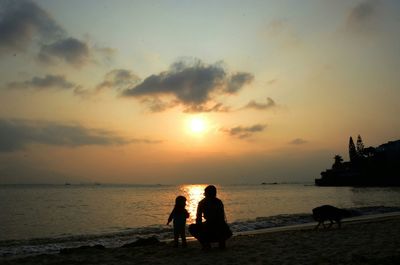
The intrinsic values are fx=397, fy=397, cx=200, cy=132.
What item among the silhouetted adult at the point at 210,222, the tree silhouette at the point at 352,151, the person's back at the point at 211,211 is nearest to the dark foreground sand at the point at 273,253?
the silhouetted adult at the point at 210,222

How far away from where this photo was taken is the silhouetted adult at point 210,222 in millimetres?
12203

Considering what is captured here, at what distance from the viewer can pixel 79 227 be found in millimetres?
32438

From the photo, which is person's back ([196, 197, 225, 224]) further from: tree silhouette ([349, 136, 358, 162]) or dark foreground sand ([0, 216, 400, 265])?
tree silhouette ([349, 136, 358, 162])

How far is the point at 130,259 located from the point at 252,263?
13.1ft

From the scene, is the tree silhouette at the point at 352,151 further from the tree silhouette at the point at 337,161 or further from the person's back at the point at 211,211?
the person's back at the point at 211,211

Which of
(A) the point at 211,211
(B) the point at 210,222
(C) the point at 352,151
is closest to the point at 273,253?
(B) the point at 210,222

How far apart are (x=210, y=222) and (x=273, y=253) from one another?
2066mm

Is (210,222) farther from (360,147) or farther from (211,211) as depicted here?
(360,147)

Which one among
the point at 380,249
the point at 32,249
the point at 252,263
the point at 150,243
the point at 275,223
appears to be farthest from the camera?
the point at 275,223

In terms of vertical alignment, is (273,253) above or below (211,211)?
below

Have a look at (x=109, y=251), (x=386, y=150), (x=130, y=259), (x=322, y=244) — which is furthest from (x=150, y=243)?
(x=386, y=150)

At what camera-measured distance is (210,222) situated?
40.0ft

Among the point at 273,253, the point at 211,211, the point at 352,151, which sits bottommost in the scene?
the point at 273,253

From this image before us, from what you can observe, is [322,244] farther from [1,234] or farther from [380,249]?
[1,234]
